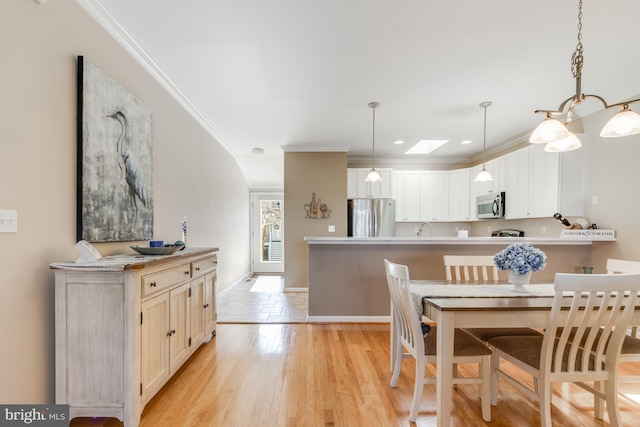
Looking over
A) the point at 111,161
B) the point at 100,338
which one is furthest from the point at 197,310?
the point at 111,161

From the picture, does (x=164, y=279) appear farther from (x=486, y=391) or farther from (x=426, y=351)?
(x=486, y=391)

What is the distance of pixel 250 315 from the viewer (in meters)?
3.79

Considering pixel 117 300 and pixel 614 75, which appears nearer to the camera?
pixel 117 300

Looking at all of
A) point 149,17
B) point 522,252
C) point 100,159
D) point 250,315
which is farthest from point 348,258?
point 149,17

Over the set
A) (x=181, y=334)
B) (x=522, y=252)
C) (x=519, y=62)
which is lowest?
(x=181, y=334)

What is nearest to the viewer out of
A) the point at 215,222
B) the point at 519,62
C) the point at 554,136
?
the point at 554,136

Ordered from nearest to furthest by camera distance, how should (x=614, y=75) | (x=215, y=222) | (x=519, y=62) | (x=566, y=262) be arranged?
1. (x=519, y=62)
2. (x=614, y=75)
3. (x=566, y=262)
4. (x=215, y=222)

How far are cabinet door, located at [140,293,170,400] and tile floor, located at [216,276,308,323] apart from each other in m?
1.57

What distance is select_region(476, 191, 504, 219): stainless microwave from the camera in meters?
4.60

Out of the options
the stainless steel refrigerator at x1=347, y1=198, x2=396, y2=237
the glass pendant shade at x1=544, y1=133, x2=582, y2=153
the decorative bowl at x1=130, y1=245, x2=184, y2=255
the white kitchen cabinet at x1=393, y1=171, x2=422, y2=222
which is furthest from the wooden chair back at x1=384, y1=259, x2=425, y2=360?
the white kitchen cabinet at x1=393, y1=171, x2=422, y2=222

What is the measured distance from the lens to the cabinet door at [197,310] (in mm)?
2523

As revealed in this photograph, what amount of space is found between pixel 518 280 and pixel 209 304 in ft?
8.71

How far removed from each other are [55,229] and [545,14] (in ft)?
10.6

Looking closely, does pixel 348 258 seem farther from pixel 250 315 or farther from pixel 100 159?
pixel 100 159
